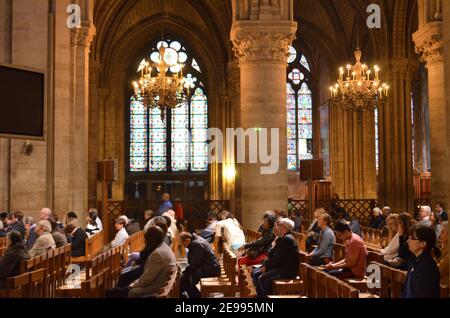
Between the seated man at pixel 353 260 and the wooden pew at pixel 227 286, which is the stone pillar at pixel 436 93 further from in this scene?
the wooden pew at pixel 227 286

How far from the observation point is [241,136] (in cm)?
1658

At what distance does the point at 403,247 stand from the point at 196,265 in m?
2.61

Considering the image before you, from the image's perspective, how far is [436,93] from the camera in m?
17.3

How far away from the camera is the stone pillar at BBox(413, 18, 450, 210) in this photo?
55.8 feet

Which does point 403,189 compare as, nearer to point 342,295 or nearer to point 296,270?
point 296,270

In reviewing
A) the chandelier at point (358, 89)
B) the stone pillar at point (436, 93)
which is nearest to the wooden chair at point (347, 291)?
the stone pillar at point (436, 93)

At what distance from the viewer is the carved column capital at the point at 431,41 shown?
55.5ft

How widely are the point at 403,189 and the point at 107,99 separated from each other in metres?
15.6

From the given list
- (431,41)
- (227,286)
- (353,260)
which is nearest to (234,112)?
(431,41)

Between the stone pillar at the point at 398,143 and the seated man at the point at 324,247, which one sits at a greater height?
the stone pillar at the point at 398,143

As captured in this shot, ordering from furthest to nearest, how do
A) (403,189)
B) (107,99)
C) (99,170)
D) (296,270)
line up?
(107,99) → (403,189) → (99,170) → (296,270)

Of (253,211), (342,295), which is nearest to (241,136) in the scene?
(253,211)

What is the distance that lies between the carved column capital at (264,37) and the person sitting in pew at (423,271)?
10.9 meters
